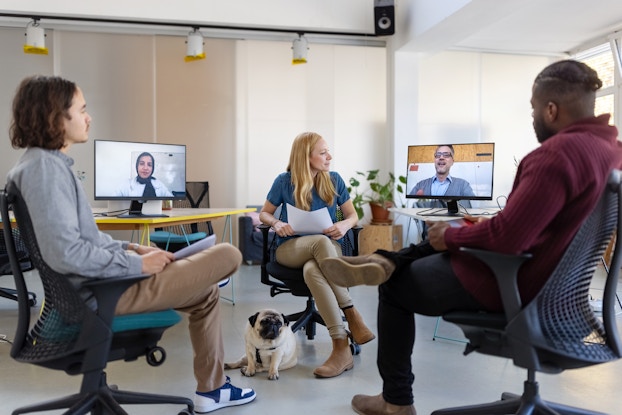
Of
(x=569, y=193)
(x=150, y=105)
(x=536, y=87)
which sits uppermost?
(x=150, y=105)

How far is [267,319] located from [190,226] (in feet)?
8.34

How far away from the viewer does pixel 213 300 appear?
1989 mm

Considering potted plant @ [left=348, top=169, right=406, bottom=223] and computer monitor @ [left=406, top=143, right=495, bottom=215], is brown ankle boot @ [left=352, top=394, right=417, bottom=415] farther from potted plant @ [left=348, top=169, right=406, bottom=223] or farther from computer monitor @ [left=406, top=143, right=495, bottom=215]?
potted plant @ [left=348, top=169, right=406, bottom=223]

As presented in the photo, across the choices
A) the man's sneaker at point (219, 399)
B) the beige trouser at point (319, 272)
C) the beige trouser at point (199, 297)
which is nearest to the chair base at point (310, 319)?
the beige trouser at point (319, 272)

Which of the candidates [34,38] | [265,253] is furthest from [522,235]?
[34,38]

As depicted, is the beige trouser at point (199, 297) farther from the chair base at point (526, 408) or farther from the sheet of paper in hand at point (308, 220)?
the sheet of paper in hand at point (308, 220)

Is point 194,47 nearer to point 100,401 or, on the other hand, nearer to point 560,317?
point 100,401

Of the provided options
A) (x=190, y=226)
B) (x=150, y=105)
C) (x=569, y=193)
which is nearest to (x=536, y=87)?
(x=569, y=193)

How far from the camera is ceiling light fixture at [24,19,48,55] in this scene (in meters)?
5.88

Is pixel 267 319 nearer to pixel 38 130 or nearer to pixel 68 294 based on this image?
pixel 68 294

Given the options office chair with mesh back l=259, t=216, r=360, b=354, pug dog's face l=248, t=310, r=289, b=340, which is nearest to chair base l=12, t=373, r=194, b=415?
pug dog's face l=248, t=310, r=289, b=340

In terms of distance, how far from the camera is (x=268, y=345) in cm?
254

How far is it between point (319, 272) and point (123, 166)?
56.0 inches

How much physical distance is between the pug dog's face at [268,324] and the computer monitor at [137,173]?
1.10 meters
